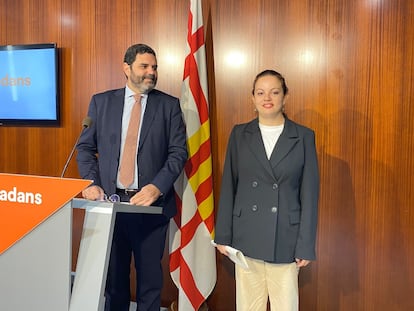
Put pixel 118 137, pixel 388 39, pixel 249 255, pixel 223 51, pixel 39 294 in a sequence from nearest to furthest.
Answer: pixel 39 294 < pixel 249 255 < pixel 118 137 < pixel 388 39 < pixel 223 51

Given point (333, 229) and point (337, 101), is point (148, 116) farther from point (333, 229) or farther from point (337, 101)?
point (333, 229)

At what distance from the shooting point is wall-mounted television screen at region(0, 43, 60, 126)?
2857 millimetres

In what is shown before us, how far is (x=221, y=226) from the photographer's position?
1882 mm

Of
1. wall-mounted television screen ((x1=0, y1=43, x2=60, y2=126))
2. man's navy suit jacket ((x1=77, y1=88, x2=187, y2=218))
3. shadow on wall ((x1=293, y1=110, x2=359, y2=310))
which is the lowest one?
shadow on wall ((x1=293, y1=110, x2=359, y2=310))

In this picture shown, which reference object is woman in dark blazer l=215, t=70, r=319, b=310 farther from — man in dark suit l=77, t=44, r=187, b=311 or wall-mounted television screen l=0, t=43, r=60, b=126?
wall-mounted television screen l=0, t=43, r=60, b=126

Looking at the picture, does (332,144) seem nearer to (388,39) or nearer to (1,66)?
(388,39)

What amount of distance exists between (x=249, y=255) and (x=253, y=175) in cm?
38

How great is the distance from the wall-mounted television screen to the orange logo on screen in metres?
1.85

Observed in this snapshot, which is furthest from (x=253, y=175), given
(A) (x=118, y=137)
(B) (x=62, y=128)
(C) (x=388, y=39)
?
(B) (x=62, y=128)

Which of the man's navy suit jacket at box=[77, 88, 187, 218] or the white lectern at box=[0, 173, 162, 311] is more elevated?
the man's navy suit jacket at box=[77, 88, 187, 218]

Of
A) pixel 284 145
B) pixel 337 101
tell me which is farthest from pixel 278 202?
pixel 337 101

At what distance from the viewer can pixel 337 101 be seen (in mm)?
2414

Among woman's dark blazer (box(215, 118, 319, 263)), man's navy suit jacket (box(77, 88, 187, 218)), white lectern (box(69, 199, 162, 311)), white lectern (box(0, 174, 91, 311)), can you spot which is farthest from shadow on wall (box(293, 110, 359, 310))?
white lectern (box(0, 174, 91, 311))

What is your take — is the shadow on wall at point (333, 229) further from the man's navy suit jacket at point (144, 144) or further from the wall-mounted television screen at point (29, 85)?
the wall-mounted television screen at point (29, 85)
